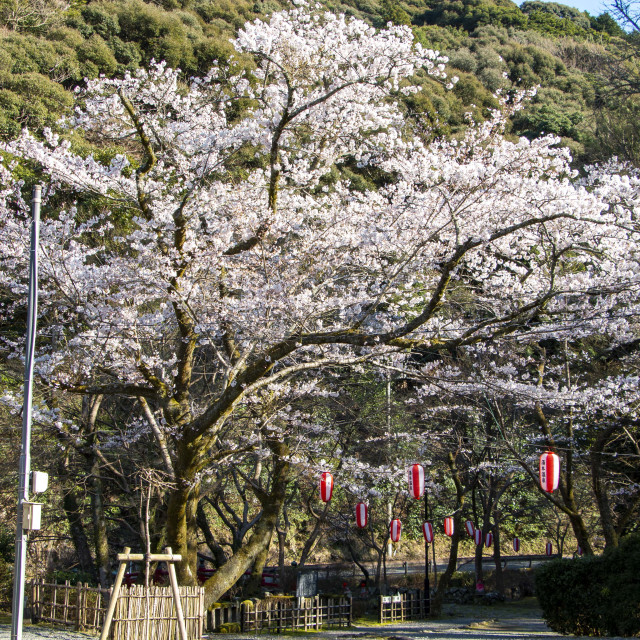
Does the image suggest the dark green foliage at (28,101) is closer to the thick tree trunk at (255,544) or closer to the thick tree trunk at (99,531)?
the thick tree trunk at (99,531)

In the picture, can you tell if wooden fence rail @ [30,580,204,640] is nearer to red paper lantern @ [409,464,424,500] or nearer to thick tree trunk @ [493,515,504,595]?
red paper lantern @ [409,464,424,500]

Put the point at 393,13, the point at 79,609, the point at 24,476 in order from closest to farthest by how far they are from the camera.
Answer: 1. the point at 24,476
2. the point at 79,609
3. the point at 393,13

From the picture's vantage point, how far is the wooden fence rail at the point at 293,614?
35.6 feet

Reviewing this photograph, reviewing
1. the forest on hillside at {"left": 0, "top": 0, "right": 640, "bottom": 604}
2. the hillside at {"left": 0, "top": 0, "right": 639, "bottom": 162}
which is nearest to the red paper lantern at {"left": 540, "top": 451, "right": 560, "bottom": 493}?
the forest on hillside at {"left": 0, "top": 0, "right": 640, "bottom": 604}

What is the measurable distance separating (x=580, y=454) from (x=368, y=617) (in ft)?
21.7

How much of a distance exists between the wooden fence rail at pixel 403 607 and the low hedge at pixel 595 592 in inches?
176

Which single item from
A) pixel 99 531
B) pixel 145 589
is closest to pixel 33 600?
pixel 99 531

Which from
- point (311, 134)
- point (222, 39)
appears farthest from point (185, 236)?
point (222, 39)

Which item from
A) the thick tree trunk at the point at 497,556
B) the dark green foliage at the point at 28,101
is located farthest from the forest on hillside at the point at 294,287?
Answer: the dark green foliage at the point at 28,101

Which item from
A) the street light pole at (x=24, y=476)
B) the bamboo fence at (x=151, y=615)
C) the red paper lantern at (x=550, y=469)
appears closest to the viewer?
the street light pole at (x=24, y=476)

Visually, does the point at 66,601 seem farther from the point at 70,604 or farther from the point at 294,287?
the point at 294,287

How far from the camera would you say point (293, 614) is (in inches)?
453

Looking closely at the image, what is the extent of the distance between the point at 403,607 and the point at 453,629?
7.90ft

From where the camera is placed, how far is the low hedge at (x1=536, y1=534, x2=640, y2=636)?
28.2 feet
